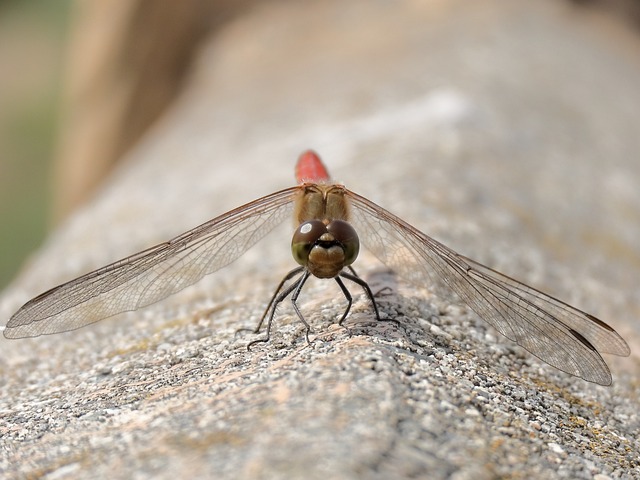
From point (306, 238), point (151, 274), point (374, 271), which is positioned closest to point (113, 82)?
point (374, 271)

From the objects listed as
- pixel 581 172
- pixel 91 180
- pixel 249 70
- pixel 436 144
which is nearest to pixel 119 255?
pixel 436 144

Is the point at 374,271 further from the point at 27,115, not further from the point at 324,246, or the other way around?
the point at 27,115

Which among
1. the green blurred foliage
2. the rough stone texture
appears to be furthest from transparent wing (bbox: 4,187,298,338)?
the green blurred foliage

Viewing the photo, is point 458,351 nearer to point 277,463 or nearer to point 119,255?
point 277,463

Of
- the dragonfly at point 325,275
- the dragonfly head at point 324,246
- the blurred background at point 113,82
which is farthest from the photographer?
the blurred background at point 113,82

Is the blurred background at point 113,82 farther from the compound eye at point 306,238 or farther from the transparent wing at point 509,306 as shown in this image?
the compound eye at point 306,238

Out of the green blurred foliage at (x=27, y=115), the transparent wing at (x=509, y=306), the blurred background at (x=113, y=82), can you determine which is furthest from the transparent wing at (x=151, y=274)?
the green blurred foliage at (x=27, y=115)
